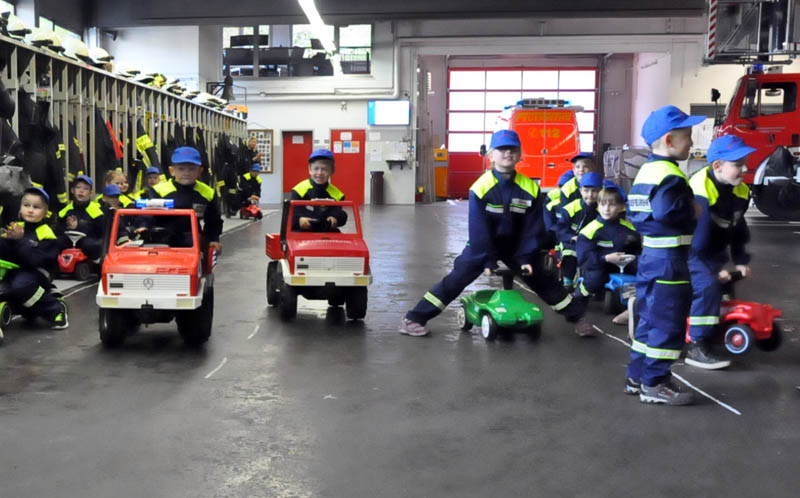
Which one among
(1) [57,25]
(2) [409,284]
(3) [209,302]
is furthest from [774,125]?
(1) [57,25]

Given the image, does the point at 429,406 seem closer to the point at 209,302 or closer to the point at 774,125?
the point at 209,302

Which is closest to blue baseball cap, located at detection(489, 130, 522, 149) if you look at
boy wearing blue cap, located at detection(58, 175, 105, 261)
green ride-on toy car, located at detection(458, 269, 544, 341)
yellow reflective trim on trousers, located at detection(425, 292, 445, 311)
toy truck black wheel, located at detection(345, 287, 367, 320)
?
green ride-on toy car, located at detection(458, 269, 544, 341)

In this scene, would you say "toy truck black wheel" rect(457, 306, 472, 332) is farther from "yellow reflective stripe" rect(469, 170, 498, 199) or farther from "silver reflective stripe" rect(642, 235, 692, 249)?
"silver reflective stripe" rect(642, 235, 692, 249)

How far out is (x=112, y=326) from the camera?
19.0 feet

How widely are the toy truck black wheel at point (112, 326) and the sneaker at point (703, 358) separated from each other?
3886 mm

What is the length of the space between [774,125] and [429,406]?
1484 centimetres

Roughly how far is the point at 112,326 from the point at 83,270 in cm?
381

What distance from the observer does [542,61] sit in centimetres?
3381

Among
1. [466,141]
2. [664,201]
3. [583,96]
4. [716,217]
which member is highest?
[583,96]

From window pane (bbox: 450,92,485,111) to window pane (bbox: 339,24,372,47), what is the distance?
20.9 feet

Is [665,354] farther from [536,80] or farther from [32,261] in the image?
[536,80]

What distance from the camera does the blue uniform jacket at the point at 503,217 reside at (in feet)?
20.1

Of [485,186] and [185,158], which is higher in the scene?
[185,158]

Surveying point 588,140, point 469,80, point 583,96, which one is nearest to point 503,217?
point 469,80
